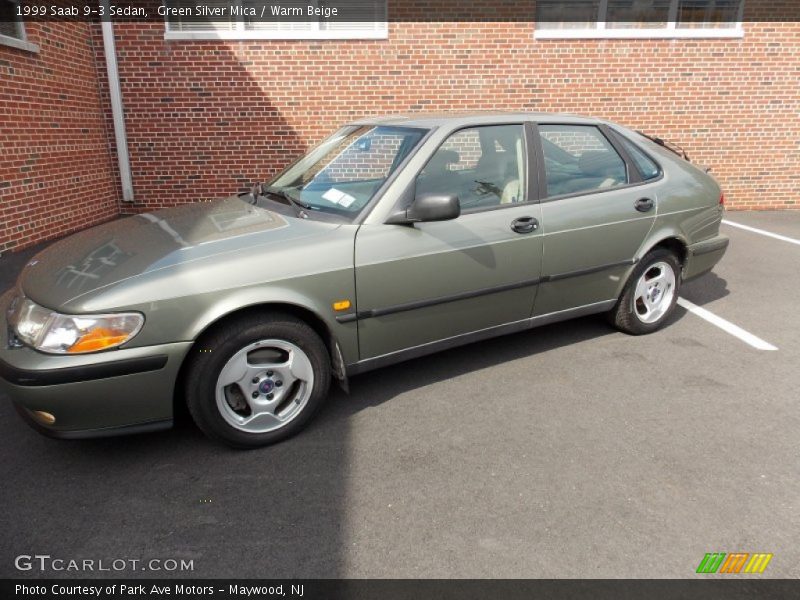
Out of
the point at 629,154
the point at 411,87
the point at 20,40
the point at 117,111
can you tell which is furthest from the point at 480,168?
the point at 117,111

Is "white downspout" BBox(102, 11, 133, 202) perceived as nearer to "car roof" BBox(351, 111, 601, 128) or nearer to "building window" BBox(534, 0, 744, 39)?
"car roof" BBox(351, 111, 601, 128)

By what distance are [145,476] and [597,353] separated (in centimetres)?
294

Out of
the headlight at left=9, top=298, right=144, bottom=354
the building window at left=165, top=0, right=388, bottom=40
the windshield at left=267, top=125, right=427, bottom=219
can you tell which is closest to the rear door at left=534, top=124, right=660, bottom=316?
the windshield at left=267, top=125, right=427, bottom=219

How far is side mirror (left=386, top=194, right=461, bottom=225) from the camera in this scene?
2916 millimetres

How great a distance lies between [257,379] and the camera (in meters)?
2.81

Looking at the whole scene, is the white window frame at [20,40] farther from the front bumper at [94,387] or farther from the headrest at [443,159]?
the headrest at [443,159]

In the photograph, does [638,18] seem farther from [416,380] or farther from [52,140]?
[52,140]

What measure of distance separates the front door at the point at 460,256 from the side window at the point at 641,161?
953 millimetres

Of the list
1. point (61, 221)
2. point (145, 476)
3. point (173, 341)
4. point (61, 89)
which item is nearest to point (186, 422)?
point (145, 476)

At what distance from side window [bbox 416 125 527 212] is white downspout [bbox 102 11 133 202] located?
21.4ft

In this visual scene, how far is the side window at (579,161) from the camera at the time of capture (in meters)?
3.68

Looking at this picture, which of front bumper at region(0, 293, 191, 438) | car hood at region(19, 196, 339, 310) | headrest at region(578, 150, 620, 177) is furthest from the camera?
headrest at region(578, 150, 620, 177)

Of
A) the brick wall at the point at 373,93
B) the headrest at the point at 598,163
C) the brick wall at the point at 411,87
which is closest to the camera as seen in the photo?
the headrest at the point at 598,163

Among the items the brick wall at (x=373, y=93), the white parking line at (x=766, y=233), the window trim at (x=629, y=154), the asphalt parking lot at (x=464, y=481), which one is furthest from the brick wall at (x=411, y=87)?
the asphalt parking lot at (x=464, y=481)
